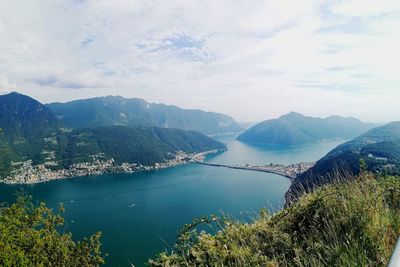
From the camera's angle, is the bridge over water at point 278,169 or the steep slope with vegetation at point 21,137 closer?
the bridge over water at point 278,169

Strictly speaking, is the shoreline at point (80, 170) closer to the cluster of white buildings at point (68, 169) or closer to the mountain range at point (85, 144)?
the cluster of white buildings at point (68, 169)

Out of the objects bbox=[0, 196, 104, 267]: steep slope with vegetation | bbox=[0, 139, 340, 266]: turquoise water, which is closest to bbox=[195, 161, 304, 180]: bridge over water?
bbox=[0, 139, 340, 266]: turquoise water

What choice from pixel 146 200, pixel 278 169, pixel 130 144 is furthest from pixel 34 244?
pixel 130 144

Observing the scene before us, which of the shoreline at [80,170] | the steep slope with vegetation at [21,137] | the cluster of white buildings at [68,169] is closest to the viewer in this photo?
the shoreline at [80,170]

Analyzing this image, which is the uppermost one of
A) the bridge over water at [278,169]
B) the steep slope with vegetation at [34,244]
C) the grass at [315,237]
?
the grass at [315,237]

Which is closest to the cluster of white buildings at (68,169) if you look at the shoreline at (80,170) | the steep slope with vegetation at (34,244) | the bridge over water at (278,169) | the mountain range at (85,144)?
the shoreline at (80,170)

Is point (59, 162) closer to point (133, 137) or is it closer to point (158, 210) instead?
point (133, 137)

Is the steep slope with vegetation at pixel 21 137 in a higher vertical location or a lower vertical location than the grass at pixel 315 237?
higher

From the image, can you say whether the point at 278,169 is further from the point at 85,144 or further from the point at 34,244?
the point at 34,244
